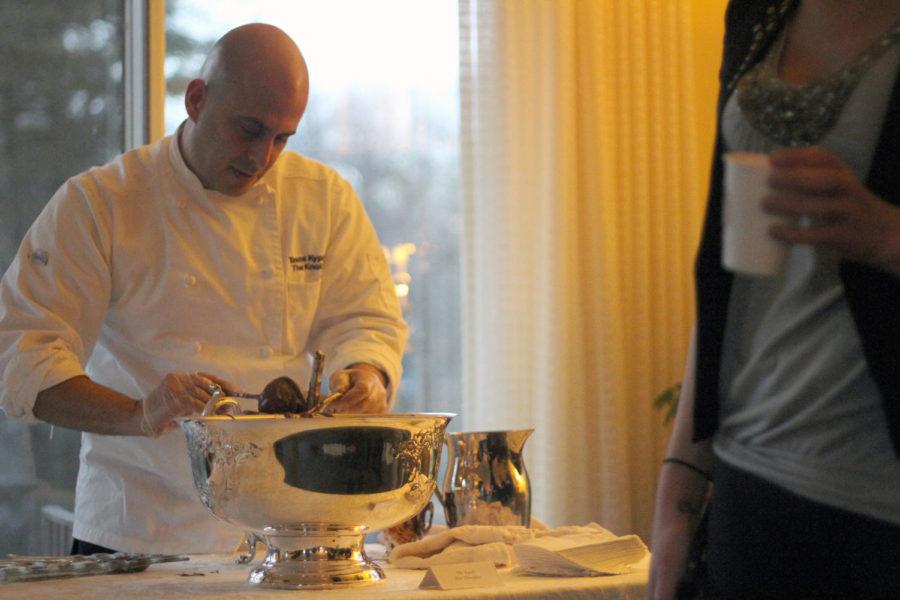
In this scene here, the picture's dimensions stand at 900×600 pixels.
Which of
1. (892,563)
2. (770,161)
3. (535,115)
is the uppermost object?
(535,115)

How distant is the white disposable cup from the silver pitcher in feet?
3.28

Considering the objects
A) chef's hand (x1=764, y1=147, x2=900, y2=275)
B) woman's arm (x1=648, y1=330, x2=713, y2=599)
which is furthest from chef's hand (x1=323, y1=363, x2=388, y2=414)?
chef's hand (x1=764, y1=147, x2=900, y2=275)

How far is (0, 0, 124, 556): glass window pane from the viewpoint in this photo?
307 centimetres

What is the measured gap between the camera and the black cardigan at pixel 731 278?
754 mm

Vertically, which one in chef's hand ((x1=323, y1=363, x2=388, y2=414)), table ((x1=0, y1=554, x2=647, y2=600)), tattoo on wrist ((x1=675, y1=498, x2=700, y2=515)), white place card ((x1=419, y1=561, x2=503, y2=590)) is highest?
chef's hand ((x1=323, y1=363, x2=388, y2=414))

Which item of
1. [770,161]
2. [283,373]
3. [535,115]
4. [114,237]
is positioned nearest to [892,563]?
[770,161]

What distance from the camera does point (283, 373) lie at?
6.48 feet

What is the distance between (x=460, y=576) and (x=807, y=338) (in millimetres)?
680

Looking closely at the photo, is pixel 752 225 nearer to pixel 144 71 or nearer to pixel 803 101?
pixel 803 101

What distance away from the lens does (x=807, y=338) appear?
81 centimetres

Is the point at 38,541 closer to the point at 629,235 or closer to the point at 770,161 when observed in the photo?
the point at 629,235

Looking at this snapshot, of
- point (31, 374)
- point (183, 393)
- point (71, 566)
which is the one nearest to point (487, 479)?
point (183, 393)

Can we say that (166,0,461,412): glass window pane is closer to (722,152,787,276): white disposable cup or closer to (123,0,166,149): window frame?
(123,0,166,149): window frame

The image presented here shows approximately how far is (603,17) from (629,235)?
640mm
